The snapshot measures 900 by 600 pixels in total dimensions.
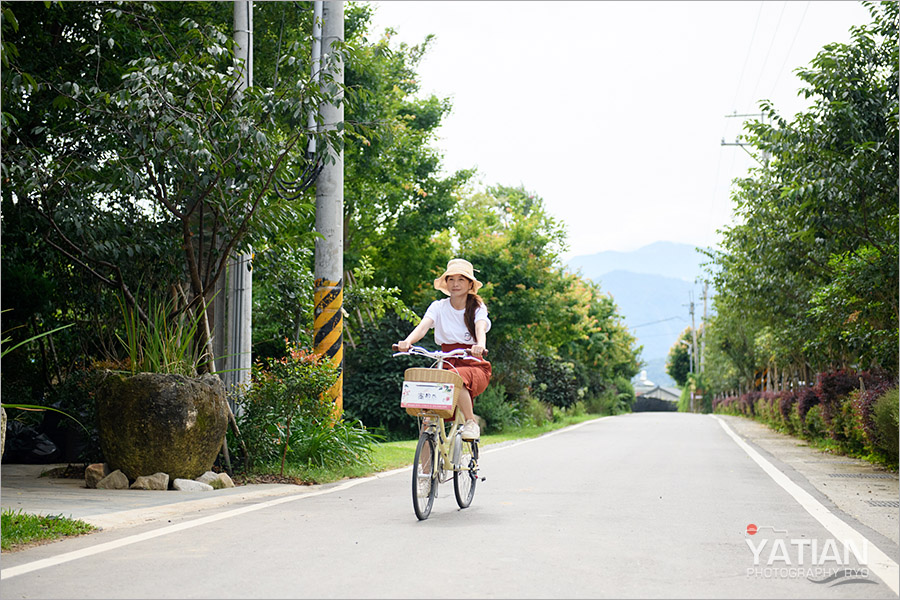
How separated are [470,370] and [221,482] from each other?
3.51 metres

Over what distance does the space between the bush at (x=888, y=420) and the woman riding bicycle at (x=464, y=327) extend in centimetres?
662

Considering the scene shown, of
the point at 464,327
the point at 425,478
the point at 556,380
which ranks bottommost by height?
the point at 425,478

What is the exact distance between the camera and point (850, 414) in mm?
16109

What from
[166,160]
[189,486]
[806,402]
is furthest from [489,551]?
[806,402]

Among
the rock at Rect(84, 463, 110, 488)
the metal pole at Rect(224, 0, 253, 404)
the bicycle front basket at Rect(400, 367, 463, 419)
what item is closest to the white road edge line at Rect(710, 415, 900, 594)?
the bicycle front basket at Rect(400, 367, 463, 419)

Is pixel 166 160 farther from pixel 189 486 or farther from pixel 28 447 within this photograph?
pixel 28 447

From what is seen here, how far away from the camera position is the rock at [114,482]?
31.2ft

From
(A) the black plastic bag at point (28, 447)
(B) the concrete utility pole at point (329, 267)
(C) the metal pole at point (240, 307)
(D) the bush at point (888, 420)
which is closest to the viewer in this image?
(C) the metal pole at point (240, 307)

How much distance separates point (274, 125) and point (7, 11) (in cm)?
307

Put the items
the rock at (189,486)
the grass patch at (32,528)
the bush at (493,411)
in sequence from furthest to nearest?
the bush at (493,411) < the rock at (189,486) < the grass patch at (32,528)

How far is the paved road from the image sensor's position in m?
4.99

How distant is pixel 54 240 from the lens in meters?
11.4

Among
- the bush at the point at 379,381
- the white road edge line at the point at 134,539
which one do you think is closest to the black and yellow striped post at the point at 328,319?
the white road edge line at the point at 134,539

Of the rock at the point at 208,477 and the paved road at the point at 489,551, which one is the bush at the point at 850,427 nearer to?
the paved road at the point at 489,551
